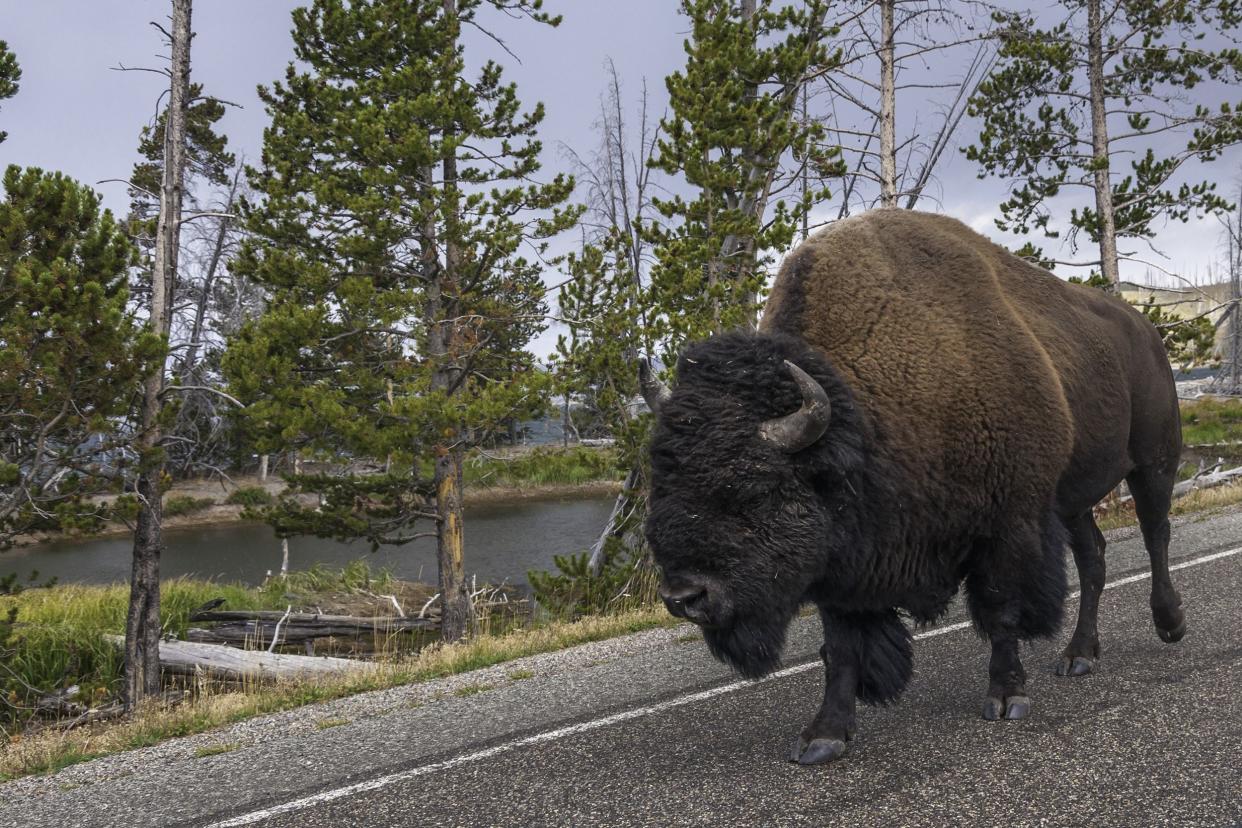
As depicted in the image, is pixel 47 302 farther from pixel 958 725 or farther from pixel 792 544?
pixel 958 725

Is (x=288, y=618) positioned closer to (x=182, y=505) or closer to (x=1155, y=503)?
(x=1155, y=503)

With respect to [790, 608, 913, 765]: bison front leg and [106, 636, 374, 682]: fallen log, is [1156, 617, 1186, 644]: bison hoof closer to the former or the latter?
[790, 608, 913, 765]: bison front leg

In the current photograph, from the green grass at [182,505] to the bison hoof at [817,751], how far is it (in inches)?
1205

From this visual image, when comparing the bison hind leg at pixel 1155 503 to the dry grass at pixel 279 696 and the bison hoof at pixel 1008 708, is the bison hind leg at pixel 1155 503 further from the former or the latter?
the dry grass at pixel 279 696

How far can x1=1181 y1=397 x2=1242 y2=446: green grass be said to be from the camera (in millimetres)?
29078

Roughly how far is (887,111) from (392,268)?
7479mm

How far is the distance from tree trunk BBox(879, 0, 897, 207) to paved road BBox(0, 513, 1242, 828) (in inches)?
318

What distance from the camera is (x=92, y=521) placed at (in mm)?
8023

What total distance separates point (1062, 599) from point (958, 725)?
30.0 inches

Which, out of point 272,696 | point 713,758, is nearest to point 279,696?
point 272,696

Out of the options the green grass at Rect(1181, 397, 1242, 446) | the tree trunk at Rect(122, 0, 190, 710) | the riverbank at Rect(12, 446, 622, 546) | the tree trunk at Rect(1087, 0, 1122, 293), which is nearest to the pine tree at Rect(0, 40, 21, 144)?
the tree trunk at Rect(122, 0, 190, 710)

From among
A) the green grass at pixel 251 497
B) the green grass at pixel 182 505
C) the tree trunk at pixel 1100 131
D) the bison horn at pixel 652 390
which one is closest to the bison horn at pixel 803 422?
the bison horn at pixel 652 390

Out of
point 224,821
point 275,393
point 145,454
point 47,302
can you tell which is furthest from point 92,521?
point 224,821

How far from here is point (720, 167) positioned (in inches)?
440
